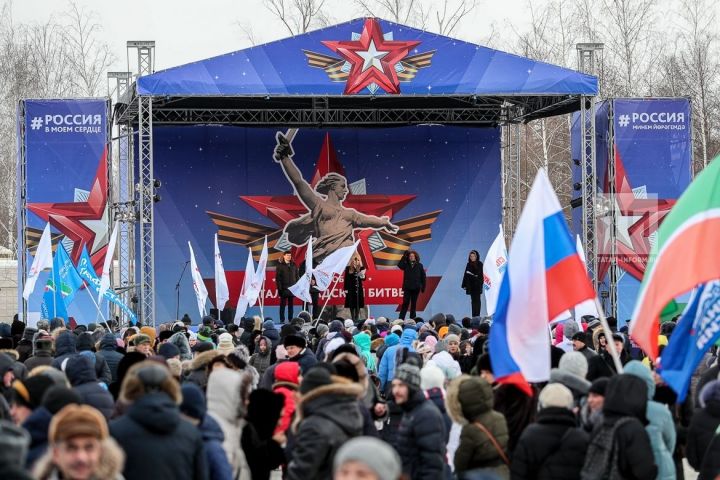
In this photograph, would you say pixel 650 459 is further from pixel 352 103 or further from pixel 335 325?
pixel 352 103

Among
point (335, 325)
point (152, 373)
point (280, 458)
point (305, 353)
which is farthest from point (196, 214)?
point (152, 373)

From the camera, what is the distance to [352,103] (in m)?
27.0

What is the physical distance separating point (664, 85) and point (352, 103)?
18.9m

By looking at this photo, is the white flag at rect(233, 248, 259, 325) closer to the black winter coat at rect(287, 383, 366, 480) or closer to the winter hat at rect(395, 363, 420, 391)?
the winter hat at rect(395, 363, 420, 391)

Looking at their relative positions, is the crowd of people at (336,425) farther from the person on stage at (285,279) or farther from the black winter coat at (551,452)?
the person on stage at (285,279)

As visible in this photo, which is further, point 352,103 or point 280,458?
point 352,103

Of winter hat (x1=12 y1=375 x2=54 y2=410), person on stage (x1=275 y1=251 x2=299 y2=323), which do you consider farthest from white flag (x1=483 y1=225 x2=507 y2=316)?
winter hat (x1=12 y1=375 x2=54 y2=410)

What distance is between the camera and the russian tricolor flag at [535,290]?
7254 mm

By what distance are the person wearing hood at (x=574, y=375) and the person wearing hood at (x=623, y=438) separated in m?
1.09

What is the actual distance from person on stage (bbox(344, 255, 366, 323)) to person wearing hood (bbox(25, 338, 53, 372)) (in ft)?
49.9

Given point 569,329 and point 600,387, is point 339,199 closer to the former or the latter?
point 569,329

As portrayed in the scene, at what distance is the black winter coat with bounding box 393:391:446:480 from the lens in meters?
7.36

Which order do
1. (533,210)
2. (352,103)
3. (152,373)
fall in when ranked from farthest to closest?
(352,103)
(533,210)
(152,373)

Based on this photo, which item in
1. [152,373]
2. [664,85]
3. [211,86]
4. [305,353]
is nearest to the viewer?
[152,373]
